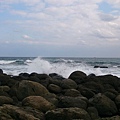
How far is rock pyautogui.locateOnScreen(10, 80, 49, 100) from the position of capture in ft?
25.0

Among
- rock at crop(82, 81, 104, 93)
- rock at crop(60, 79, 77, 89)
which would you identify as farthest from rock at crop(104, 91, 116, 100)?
rock at crop(60, 79, 77, 89)

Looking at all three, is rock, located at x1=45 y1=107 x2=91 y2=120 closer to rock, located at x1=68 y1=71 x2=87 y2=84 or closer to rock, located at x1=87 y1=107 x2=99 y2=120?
rock, located at x1=87 y1=107 x2=99 y2=120

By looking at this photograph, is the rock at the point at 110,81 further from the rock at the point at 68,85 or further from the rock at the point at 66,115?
the rock at the point at 66,115

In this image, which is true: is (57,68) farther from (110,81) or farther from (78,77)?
(110,81)

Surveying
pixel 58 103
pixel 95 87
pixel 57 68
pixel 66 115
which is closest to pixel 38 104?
pixel 58 103

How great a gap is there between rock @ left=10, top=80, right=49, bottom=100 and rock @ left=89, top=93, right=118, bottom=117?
160 cm

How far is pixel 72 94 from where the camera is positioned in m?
7.96

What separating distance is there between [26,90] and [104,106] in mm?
2308

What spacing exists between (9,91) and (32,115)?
279 cm

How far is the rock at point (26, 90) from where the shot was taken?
761 cm

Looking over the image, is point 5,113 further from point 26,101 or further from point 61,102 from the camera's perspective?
point 61,102

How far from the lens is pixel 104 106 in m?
6.92

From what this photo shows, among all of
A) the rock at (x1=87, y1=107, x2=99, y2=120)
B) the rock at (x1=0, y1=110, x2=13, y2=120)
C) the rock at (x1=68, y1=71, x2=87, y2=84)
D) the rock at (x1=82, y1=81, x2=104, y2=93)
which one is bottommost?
the rock at (x1=87, y1=107, x2=99, y2=120)

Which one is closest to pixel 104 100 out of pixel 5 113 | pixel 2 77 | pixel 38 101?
pixel 38 101
